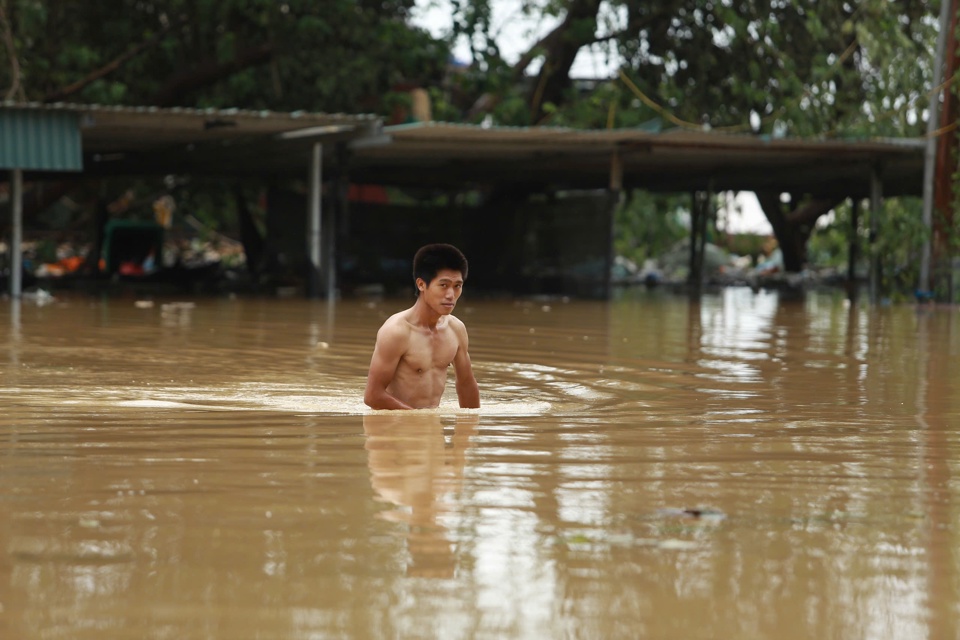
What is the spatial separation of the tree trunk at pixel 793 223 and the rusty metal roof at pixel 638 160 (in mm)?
4729

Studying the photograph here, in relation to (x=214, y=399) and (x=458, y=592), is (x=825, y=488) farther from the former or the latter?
(x=214, y=399)

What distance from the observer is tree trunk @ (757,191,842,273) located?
1321 inches

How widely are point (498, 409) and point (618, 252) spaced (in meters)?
37.8

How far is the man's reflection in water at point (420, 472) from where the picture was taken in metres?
3.39

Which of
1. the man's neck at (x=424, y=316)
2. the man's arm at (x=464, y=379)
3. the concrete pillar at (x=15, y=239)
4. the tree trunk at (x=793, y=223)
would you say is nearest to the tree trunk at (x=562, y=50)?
the tree trunk at (x=793, y=223)

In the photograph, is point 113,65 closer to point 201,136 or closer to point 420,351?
point 201,136

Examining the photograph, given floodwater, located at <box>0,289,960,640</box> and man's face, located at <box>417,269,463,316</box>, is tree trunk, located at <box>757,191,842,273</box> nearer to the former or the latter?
floodwater, located at <box>0,289,960,640</box>

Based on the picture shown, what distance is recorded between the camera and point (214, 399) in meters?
6.77

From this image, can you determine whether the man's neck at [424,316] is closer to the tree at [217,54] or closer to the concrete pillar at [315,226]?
the concrete pillar at [315,226]

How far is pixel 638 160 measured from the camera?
74.0 ft

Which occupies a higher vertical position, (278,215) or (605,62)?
(605,62)

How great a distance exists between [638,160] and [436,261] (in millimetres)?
16876

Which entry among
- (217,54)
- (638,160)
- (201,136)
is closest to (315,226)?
(201,136)

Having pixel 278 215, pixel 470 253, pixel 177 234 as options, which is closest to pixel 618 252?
pixel 177 234
